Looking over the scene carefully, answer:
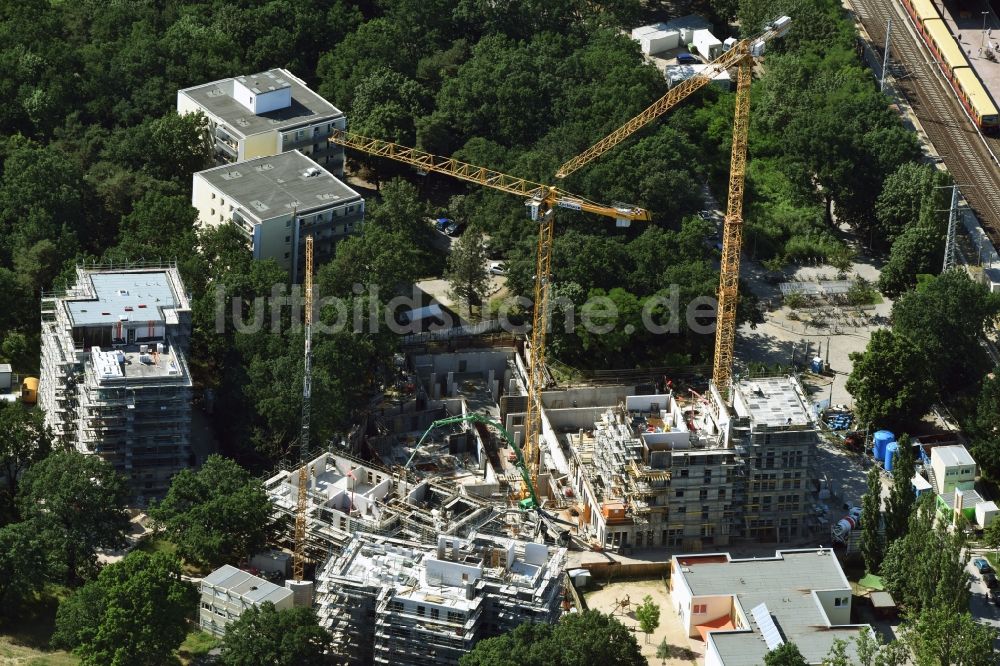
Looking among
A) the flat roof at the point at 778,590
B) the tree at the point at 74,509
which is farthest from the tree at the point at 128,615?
the flat roof at the point at 778,590

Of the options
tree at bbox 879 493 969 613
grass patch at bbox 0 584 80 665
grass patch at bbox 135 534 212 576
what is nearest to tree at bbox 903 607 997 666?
tree at bbox 879 493 969 613

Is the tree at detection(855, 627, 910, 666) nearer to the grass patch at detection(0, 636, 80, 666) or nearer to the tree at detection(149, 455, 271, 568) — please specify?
the tree at detection(149, 455, 271, 568)

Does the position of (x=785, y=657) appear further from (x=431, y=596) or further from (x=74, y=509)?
(x=74, y=509)

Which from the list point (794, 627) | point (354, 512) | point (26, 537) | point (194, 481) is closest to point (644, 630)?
point (794, 627)

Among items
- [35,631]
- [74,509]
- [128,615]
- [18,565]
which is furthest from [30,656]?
[74,509]

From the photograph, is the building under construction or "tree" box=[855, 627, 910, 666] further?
the building under construction
